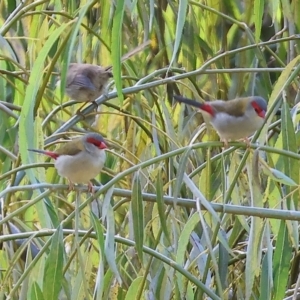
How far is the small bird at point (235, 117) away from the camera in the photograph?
1.96m

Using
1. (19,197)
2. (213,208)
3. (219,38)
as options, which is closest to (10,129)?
(19,197)

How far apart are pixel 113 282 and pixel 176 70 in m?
0.62

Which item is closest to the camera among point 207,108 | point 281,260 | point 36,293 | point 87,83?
point 36,293

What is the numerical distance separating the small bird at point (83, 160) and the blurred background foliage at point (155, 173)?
63mm

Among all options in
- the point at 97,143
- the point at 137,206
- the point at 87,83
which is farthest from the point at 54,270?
the point at 87,83

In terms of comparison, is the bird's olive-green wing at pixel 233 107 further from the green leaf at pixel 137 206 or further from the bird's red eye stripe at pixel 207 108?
the green leaf at pixel 137 206

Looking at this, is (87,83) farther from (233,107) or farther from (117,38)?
(117,38)

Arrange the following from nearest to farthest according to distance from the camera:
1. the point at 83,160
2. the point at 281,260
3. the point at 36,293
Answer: the point at 36,293, the point at 281,260, the point at 83,160

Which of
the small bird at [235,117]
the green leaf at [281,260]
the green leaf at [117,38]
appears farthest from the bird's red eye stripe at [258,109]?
the green leaf at [117,38]

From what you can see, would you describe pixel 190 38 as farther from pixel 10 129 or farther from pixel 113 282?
pixel 113 282

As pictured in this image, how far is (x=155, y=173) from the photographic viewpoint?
2.03 m

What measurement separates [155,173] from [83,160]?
0.21 meters

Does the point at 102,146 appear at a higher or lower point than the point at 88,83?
lower

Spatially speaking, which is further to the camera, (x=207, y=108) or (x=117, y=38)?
(x=207, y=108)
